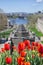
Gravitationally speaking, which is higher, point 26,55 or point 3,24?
point 26,55

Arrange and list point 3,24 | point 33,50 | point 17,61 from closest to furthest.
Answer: point 17,61, point 33,50, point 3,24

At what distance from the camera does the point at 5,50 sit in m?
3.29

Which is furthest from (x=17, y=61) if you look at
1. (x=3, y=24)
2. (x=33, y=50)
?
(x=3, y=24)

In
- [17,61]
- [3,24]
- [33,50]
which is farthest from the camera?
[3,24]

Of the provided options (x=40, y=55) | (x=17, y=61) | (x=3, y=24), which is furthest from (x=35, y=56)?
(x=3, y=24)

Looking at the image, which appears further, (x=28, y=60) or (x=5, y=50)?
(x=5, y=50)

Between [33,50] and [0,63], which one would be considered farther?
[33,50]

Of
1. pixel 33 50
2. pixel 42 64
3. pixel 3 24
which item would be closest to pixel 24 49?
pixel 33 50

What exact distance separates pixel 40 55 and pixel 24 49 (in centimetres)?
25

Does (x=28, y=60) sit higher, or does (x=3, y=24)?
(x=28, y=60)

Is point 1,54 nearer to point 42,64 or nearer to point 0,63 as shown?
point 0,63

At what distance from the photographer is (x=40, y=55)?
3090 mm

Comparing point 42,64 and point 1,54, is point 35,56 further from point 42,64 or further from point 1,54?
point 1,54

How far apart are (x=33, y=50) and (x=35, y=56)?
0.15 meters
